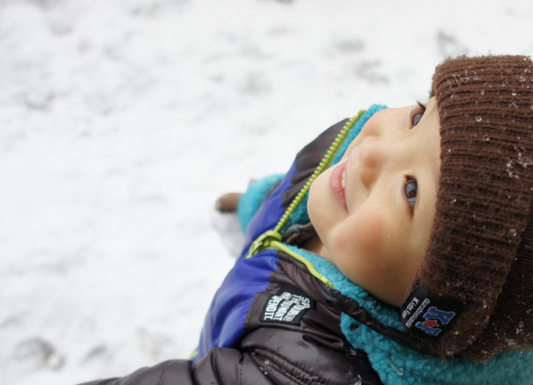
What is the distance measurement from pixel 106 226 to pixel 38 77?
0.86 meters

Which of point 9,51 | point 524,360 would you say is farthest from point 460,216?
point 9,51

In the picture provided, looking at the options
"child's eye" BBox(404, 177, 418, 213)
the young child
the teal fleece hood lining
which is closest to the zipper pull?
the young child

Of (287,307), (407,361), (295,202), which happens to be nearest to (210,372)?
(287,307)

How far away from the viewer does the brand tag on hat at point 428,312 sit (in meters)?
0.60

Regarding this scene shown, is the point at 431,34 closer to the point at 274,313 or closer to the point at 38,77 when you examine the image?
the point at 274,313

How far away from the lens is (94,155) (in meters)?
1.61

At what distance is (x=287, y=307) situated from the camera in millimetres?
906

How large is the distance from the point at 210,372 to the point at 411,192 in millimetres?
560

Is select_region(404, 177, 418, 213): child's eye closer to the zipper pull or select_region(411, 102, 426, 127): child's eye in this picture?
select_region(411, 102, 426, 127): child's eye

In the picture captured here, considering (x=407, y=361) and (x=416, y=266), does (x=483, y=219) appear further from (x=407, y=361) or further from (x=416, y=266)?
(x=407, y=361)

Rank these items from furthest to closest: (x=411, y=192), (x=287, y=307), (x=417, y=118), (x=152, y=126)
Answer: (x=152, y=126)
(x=287, y=307)
(x=417, y=118)
(x=411, y=192)

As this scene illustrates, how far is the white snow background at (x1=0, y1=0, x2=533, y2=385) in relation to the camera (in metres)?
1.29

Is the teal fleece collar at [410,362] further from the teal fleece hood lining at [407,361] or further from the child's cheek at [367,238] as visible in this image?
the child's cheek at [367,238]

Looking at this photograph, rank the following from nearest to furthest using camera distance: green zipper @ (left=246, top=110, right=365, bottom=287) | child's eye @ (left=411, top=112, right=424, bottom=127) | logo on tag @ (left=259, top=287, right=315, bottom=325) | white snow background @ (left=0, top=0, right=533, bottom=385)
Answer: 1. child's eye @ (left=411, top=112, right=424, bottom=127)
2. logo on tag @ (left=259, top=287, right=315, bottom=325)
3. green zipper @ (left=246, top=110, right=365, bottom=287)
4. white snow background @ (left=0, top=0, right=533, bottom=385)
